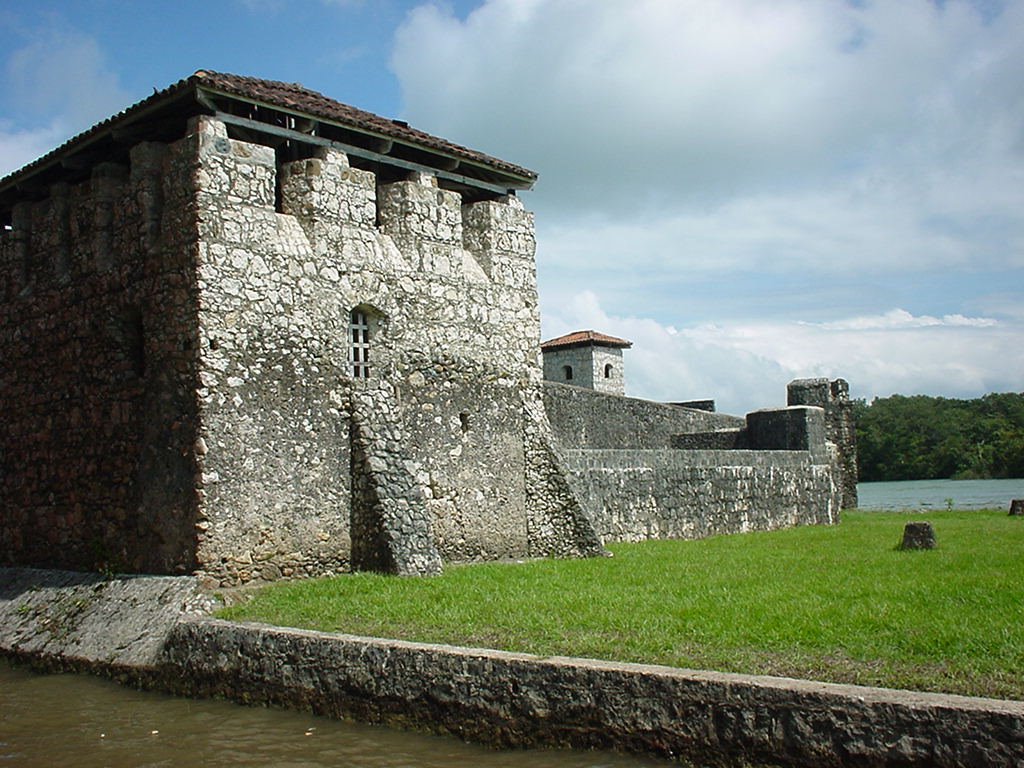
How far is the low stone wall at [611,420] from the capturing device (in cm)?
2352

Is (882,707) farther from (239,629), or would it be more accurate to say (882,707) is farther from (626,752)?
(239,629)

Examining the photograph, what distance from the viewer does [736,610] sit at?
8.84 metres

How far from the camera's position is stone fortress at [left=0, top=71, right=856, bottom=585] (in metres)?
11.3

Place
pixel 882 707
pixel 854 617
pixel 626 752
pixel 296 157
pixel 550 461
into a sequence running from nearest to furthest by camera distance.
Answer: pixel 882 707 < pixel 626 752 < pixel 854 617 < pixel 296 157 < pixel 550 461

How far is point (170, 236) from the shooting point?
11508mm

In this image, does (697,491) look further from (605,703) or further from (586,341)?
(586,341)

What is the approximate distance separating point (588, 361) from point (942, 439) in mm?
38704

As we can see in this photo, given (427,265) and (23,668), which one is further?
(427,265)

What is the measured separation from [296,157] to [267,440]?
3.81 m

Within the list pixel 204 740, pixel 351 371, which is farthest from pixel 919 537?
pixel 204 740

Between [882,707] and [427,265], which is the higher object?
[427,265]

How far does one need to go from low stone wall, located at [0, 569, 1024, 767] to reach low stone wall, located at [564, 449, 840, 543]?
6760 millimetres

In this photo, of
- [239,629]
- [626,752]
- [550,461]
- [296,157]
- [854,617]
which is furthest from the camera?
[550,461]

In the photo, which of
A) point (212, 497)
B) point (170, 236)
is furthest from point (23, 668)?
point (170, 236)
